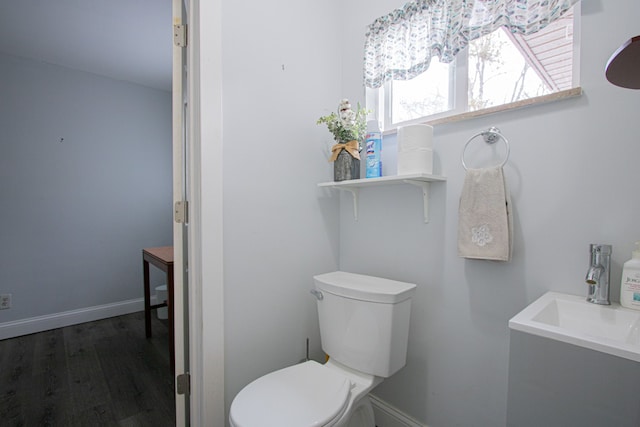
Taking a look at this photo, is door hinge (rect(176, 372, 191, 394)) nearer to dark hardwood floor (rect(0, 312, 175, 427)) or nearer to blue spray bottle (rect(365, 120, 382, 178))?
dark hardwood floor (rect(0, 312, 175, 427))

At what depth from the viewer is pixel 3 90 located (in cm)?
245

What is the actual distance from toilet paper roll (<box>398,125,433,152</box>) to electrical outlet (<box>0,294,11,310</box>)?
343 centimetres

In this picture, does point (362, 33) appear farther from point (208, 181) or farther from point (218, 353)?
point (218, 353)

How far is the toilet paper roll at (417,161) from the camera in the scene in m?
1.24

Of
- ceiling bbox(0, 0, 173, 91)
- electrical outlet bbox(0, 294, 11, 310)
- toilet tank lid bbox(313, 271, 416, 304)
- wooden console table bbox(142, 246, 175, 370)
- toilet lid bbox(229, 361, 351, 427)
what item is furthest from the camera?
electrical outlet bbox(0, 294, 11, 310)

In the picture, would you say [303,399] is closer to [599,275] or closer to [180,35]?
[599,275]

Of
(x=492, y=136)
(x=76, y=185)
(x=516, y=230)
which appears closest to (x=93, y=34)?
(x=76, y=185)

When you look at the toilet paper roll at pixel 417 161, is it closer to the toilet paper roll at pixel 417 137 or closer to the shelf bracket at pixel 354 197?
the toilet paper roll at pixel 417 137

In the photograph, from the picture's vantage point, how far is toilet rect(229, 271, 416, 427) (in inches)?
37.8

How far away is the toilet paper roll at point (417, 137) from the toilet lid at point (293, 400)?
1.00 meters

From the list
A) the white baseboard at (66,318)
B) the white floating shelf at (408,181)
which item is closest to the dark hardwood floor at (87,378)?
the white baseboard at (66,318)

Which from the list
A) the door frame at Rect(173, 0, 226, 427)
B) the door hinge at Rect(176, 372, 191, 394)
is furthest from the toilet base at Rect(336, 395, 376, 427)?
the door hinge at Rect(176, 372, 191, 394)

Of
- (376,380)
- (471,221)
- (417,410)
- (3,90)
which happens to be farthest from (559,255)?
(3,90)

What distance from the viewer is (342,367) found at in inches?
52.0
